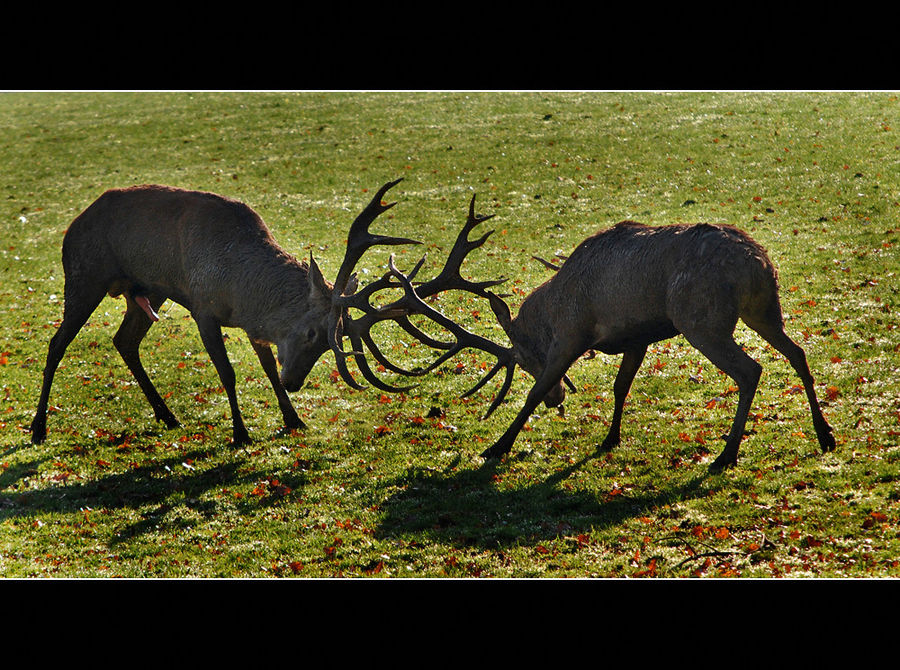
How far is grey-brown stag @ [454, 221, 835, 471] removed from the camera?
9047 millimetres

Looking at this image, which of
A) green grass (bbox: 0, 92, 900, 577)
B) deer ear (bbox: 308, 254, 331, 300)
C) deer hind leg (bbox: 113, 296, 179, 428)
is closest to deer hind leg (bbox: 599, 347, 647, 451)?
green grass (bbox: 0, 92, 900, 577)

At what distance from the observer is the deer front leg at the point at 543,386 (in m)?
10.2

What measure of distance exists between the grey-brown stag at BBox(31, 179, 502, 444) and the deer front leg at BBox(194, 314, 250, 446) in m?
0.01

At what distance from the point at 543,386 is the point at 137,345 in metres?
5.87

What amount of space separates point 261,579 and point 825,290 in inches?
446

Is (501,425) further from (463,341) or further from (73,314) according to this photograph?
(73,314)

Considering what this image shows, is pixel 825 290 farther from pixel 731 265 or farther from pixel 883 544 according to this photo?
pixel 883 544

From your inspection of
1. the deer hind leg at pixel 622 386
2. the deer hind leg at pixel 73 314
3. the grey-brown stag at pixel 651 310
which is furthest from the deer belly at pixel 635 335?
the deer hind leg at pixel 73 314

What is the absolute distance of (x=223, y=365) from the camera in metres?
11.0

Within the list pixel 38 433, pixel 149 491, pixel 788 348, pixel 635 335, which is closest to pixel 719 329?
pixel 788 348

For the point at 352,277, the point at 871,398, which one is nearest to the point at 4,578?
the point at 352,277

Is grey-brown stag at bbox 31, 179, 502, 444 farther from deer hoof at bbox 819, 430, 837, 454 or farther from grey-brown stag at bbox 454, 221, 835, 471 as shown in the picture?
deer hoof at bbox 819, 430, 837, 454

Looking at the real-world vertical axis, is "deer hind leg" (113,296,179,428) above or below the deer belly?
below

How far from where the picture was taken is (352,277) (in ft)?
34.2
